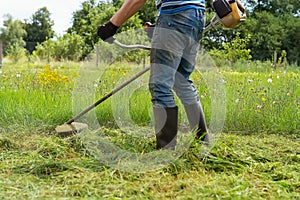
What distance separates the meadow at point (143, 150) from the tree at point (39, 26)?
4379cm

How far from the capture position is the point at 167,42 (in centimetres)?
266

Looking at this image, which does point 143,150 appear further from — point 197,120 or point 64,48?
point 64,48

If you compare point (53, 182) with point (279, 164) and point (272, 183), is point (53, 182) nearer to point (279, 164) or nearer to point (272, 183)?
point (272, 183)

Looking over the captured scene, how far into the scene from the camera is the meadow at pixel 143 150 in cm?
225

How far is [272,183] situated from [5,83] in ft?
12.1

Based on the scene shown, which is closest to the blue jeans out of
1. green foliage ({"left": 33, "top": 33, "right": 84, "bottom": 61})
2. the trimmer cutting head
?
the trimmer cutting head

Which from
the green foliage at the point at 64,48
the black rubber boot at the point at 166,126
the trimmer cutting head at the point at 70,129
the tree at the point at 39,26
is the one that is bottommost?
the trimmer cutting head at the point at 70,129

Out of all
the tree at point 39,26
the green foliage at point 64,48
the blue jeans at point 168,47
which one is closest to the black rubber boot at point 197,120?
the blue jeans at point 168,47

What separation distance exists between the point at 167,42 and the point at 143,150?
29.1 inches

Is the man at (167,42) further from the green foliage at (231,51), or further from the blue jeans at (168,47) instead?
the green foliage at (231,51)

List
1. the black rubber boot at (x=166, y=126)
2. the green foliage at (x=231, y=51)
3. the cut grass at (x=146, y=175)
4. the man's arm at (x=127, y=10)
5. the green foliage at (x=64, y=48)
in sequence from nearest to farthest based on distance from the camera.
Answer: the cut grass at (x=146, y=175) → the man's arm at (x=127, y=10) → the black rubber boot at (x=166, y=126) → the green foliage at (x=231, y=51) → the green foliage at (x=64, y=48)

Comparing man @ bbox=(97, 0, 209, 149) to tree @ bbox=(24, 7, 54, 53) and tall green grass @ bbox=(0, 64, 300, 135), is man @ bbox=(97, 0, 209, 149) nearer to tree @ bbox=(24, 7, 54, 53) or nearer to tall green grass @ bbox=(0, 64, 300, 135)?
tall green grass @ bbox=(0, 64, 300, 135)

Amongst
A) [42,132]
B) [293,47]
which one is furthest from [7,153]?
[293,47]

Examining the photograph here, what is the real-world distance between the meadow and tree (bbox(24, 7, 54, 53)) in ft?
144
